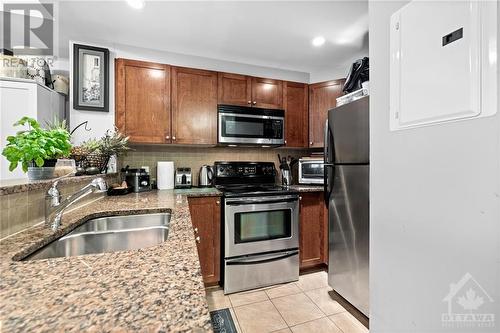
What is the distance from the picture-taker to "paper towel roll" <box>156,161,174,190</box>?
2.50m

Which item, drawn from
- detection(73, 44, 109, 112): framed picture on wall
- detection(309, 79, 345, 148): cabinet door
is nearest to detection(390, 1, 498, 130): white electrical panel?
detection(309, 79, 345, 148): cabinet door

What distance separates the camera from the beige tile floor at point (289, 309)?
5.67 ft

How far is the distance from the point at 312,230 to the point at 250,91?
5.89 ft

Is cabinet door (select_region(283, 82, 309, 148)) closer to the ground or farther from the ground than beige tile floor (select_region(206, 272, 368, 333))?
farther from the ground

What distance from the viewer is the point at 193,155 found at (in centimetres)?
283

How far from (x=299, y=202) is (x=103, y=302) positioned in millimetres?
2188

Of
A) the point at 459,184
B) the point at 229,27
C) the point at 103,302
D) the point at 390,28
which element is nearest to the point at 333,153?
the point at 390,28

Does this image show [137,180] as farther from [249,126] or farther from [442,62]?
[442,62]

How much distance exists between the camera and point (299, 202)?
247 centimetres

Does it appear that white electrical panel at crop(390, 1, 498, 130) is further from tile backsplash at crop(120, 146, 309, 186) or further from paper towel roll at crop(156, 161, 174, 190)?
paper towel roll at crop(156, 161, 174, 190)

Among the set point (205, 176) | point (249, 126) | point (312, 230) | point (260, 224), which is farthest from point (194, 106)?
point (312, 230)

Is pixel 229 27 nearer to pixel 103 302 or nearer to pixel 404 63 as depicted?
pixel 404 63

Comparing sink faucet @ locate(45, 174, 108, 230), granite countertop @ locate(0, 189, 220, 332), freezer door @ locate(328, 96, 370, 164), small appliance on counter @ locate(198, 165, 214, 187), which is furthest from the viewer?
small appliance on counter @ locate(198, 165, 214, 187)

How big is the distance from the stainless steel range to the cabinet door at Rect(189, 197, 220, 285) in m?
0.09
